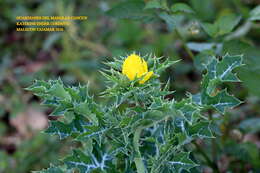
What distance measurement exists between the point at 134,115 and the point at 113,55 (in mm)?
1496

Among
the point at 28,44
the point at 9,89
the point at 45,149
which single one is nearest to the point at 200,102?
the point at 45,149

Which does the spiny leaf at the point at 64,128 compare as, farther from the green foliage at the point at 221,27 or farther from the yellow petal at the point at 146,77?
the green foliage at the point at 221,27

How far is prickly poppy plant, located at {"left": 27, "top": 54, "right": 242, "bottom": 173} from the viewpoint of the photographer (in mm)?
1354

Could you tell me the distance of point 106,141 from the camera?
160 cm

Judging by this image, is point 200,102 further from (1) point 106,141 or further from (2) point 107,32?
(2) point 107,32

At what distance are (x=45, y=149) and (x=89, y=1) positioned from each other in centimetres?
222

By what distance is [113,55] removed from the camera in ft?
9.23

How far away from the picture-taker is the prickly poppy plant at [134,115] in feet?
4.44

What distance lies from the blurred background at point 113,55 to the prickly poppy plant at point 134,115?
0.26 m

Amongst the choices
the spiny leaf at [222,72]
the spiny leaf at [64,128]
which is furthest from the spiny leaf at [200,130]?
the spiny leaf at [64,128]

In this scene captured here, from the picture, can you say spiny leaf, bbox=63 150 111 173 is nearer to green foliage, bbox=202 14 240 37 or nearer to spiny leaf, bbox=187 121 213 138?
spiny leaf, bbox=187 121 213 138

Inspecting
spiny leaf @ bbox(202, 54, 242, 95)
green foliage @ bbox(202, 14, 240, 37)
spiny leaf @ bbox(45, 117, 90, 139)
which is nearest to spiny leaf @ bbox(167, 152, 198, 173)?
spiny leaf @ bbox(202, 54, 242, 95)

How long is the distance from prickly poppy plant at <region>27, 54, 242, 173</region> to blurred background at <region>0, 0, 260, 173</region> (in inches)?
10.0

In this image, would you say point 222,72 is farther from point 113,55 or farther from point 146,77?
point 113,55
